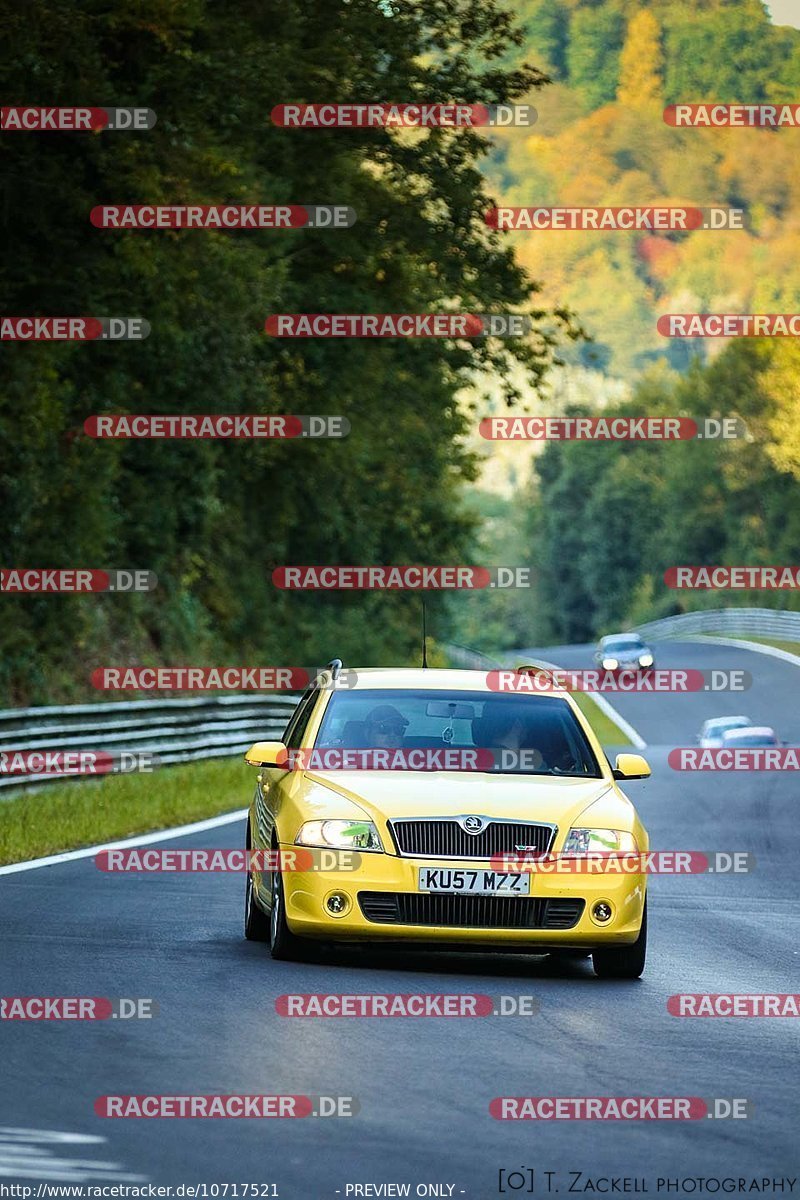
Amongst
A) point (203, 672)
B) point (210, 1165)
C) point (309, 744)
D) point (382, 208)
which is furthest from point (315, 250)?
point (210, 1165)

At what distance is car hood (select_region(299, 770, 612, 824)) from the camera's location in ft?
36.8

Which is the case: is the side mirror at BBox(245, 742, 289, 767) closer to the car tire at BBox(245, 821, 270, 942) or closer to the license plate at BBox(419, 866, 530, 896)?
the car tire at BBox(245, 821, 270, 942)

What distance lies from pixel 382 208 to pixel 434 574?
954 inches

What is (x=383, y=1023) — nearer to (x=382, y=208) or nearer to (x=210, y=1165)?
(x=210, y=1165)

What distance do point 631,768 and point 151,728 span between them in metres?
18.8

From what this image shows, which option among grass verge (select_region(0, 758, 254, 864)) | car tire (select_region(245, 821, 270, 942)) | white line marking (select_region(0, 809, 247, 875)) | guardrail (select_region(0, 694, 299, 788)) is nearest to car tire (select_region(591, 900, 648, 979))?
car tire (select_region(245, 821, 270, 942))

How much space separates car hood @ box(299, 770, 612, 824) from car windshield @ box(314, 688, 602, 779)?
26 centimetres

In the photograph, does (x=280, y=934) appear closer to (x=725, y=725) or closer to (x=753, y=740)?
(x=753, y=740)

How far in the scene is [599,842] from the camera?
11.4 meters

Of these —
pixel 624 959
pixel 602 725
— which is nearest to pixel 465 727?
pixel 624 959

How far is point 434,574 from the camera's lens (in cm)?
6053

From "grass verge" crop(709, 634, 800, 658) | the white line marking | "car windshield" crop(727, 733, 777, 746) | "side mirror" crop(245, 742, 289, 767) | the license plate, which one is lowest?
"car windshield" crop(727, 733, 777, 746)

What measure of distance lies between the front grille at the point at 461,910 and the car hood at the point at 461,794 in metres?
0.41

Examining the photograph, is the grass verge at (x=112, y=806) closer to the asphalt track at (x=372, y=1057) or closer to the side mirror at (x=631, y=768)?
the asphalt track at (x=372, y=1057)
